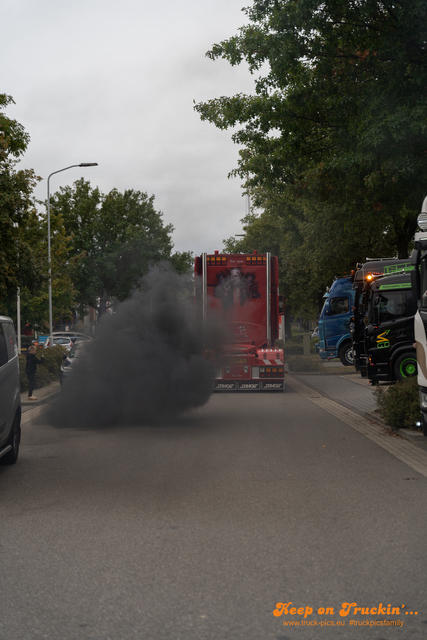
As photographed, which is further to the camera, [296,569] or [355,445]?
[355,445]

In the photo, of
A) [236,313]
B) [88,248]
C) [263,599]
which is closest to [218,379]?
[236,313]

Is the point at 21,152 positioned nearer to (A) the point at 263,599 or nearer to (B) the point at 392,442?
(B) the point at 392,442

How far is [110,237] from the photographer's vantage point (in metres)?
55.3

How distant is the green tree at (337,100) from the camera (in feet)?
36.8

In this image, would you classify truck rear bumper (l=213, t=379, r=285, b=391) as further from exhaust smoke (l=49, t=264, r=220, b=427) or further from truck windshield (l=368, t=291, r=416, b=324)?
exhaust smoke (l=49, t=264, r=220, b=427)

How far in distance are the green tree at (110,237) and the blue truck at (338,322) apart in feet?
83.1

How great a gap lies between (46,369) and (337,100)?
14.0 m

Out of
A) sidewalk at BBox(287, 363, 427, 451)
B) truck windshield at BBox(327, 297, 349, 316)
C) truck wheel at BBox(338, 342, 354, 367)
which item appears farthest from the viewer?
truck windshield at BBox(327, 297, 349, 316)

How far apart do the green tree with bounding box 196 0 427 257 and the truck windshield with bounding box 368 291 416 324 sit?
440 cm

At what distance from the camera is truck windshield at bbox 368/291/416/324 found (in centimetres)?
1856

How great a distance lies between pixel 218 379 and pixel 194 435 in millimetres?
5889

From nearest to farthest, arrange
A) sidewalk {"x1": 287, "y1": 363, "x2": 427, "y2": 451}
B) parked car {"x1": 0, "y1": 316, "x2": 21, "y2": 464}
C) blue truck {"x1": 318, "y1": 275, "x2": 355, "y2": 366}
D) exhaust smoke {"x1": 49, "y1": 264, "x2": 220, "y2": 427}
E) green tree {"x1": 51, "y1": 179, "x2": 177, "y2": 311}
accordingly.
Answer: parked car {"x1": 0, "y1": 316, "x2": 21, "y2": 464}
sidewalk {"x1": 287, "y1": 363, "x2": 427, "y2": 451}
exhaust smoke {"x1": 49, "y1": 264, "x2": 220, "y2": 427}
blue truck {"x1": 318, "y1": 275, "x2": 355, "y2": 366}
green tree {"x1": 51, "y1": 179, "x2": 177, "y2": 311}

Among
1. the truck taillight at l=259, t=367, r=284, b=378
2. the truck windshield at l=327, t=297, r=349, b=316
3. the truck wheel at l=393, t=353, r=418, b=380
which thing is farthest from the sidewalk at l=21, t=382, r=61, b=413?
the truck windshield at l=327, t=297, r=349, b=316

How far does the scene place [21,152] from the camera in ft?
72.6
